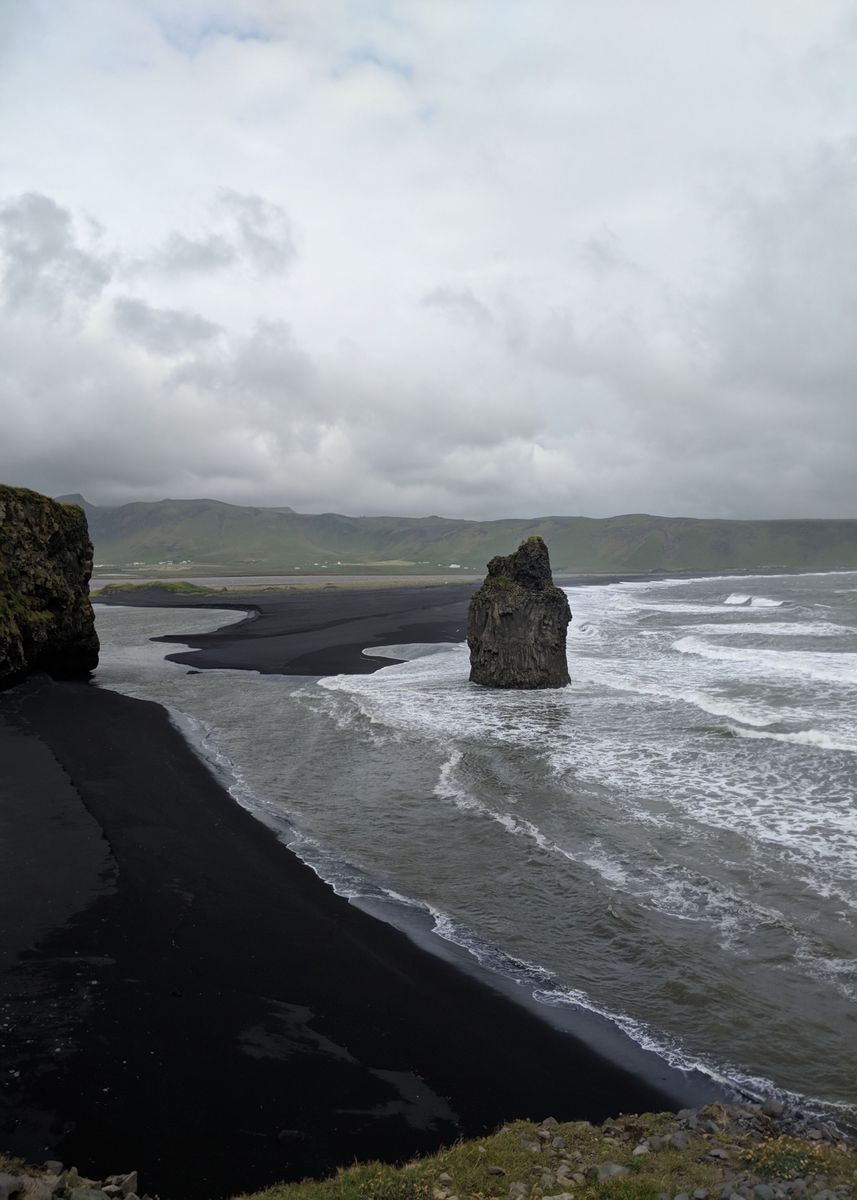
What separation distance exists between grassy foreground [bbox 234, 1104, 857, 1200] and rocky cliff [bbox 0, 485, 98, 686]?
27.6 meters

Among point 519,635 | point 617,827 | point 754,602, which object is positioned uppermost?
point 519,635

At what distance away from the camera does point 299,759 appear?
2148 centimetres

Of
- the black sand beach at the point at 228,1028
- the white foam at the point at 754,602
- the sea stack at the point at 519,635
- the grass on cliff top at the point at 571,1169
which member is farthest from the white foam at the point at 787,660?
the white foam at the point at 754,602

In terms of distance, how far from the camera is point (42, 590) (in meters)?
32.3

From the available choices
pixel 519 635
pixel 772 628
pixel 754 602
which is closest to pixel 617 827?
pixel 519 635

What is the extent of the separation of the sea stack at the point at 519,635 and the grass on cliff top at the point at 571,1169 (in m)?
25.4

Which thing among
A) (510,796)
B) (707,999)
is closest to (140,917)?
(707,999)

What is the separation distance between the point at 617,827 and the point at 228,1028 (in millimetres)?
9800

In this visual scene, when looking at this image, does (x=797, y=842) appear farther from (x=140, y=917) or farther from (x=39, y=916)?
(x=39, y=916)

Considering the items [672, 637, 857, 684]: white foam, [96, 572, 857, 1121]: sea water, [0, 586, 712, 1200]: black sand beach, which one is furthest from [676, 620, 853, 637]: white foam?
[0, 586, 712, 1200]: black sand beach

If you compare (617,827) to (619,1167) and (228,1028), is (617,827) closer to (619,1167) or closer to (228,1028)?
(228,1028)

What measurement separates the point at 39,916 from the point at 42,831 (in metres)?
3.86

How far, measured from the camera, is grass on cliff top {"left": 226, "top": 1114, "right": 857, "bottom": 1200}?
5605mm

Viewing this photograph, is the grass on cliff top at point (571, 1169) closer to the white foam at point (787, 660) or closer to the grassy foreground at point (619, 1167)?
the grassy foreground at point (619, 1167)
